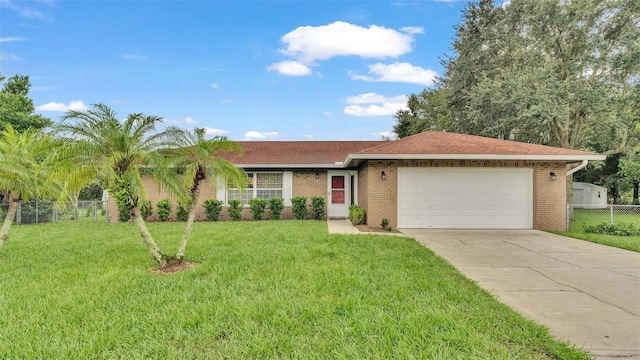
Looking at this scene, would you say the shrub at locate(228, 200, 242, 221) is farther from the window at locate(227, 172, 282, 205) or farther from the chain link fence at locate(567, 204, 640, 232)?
the chain link fence at locate(567, 204, 640, 232)

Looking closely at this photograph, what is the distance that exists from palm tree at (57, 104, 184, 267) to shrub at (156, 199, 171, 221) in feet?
29.2

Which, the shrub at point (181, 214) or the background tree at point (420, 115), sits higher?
the background tree at point (420, 115)

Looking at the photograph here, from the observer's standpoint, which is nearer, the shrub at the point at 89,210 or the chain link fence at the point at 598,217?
the chain link fence at the point at 598,217

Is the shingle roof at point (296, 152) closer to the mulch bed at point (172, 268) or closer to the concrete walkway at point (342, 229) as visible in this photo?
the concrete walkway at point (342, 229)

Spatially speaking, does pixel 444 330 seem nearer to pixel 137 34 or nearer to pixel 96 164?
pixel 96 164

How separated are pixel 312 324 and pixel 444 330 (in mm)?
1321

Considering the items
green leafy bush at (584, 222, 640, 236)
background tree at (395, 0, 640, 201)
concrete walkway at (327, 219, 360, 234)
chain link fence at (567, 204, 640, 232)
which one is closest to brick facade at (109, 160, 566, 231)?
chain link fence at (567, 204, 640, 232)

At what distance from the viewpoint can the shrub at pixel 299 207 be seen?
13.8 meters

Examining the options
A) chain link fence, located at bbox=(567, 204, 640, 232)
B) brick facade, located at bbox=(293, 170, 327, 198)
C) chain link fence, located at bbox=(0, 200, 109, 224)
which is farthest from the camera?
brick facade, located at bbox=(293, 170, 327, 198)

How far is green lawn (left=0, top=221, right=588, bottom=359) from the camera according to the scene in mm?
2934

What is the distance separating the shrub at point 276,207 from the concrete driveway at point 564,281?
6.53m

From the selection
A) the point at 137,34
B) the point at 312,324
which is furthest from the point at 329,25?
the point at 312,324

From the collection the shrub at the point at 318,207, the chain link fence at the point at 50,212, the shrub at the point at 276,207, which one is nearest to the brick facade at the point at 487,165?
the shrub at the point at 318,207

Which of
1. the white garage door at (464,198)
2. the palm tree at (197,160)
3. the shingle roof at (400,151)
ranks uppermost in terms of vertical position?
the shingle roof at (400,151)
